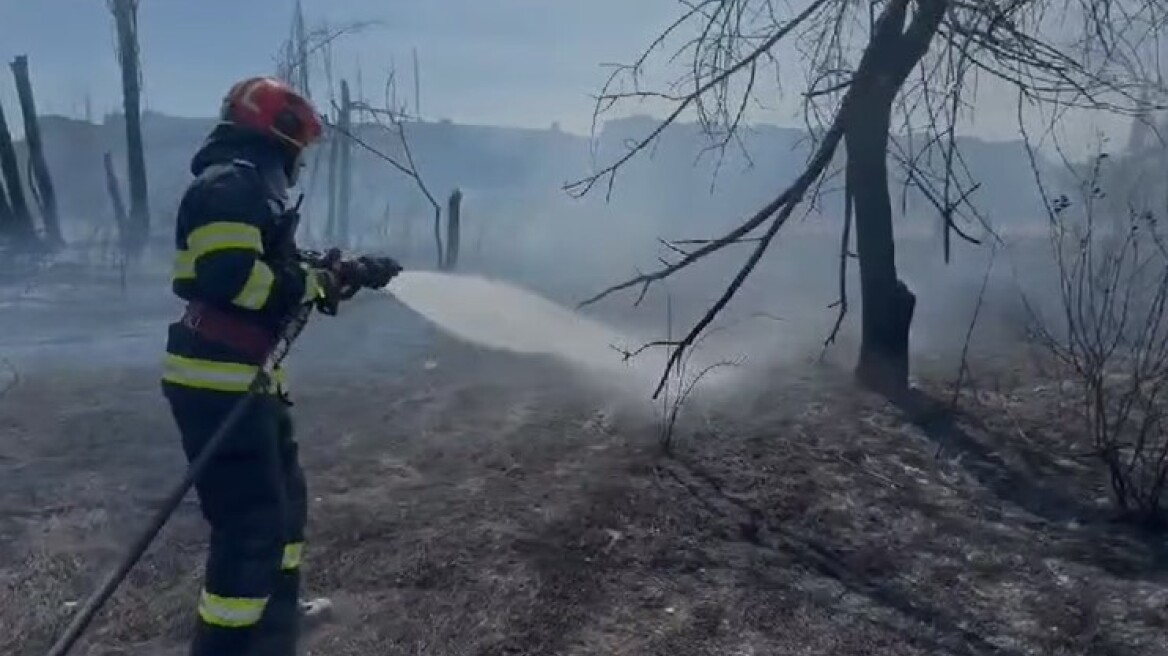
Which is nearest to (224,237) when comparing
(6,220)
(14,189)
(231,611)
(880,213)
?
(231,611)

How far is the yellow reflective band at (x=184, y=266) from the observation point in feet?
11.4

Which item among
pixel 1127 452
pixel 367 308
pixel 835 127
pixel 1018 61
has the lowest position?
pixel 367 308

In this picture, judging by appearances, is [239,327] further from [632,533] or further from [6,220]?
[6,220]

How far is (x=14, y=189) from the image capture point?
826 inches

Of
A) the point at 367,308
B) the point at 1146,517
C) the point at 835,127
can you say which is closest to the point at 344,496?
the point at 835,127

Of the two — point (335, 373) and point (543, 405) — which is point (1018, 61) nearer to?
point (543, 405)

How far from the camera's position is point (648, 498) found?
18.1ft

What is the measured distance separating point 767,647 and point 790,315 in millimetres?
9495

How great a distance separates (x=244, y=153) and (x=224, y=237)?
1.27ft

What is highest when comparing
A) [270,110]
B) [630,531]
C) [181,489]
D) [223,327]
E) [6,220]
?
[270,110]

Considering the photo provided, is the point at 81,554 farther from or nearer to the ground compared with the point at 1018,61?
nearer to the ground

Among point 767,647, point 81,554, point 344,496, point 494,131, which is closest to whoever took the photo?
point 767,647

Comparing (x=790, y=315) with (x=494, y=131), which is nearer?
(x=790, y=315)

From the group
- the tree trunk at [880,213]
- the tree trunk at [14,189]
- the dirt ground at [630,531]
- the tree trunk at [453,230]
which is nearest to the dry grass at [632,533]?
the dirt ground at [630,531]
